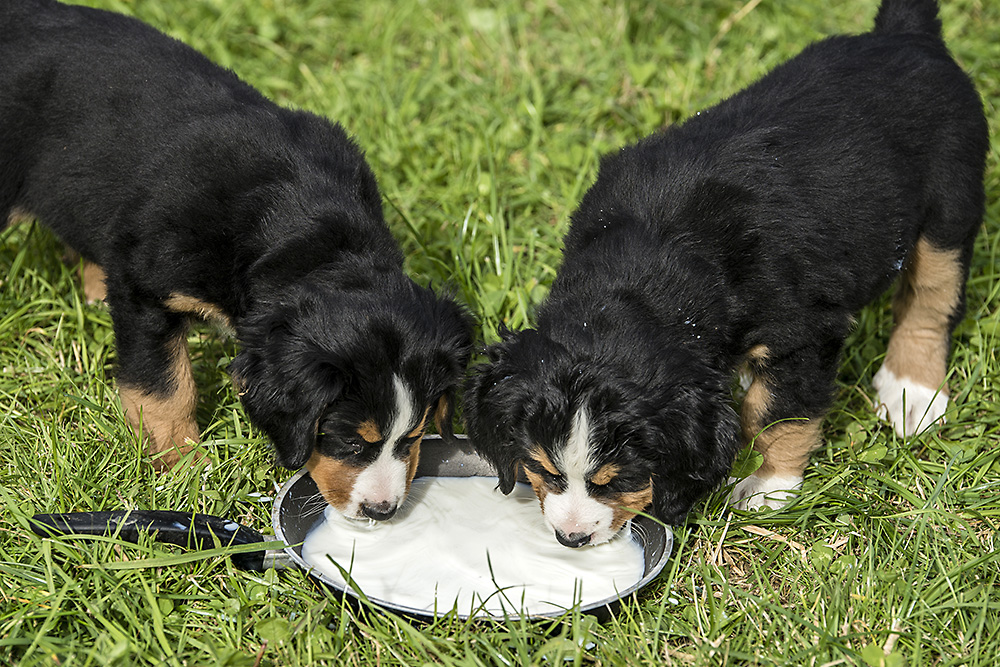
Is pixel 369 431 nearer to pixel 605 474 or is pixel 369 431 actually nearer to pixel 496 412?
pixel 496 412

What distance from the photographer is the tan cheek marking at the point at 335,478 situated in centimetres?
327

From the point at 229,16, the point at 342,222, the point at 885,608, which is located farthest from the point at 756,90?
the point at 229,16

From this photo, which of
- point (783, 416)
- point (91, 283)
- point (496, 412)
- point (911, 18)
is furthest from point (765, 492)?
point (91, 283)

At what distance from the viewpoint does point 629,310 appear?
125 inches

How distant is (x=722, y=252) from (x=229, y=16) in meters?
4.27

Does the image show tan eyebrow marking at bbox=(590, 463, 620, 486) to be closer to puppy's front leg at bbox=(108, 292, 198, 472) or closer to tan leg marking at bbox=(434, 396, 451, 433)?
tan leg marking at bbox=(434, 396, 451, 433)

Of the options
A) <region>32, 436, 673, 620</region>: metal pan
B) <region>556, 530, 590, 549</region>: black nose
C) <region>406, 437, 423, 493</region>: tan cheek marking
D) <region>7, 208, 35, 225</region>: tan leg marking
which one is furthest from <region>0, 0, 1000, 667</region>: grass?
<region>406, 437, 423, 493</region>: tan cheek marking

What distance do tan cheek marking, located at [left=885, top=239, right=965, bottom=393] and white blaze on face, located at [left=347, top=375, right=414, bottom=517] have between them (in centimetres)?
232

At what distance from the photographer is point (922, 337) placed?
4375mm

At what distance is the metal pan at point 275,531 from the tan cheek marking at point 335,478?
16 centimetres

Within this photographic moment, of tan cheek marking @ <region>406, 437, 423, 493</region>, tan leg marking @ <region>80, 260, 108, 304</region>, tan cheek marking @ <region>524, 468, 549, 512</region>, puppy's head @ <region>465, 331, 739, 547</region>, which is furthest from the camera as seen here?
tan leg marking @ <region>80, 260, 108, 304</region>

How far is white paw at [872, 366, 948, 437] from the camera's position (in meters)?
4.18

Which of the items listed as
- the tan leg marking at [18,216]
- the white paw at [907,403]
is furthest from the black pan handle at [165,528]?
the white paw at [907,403]

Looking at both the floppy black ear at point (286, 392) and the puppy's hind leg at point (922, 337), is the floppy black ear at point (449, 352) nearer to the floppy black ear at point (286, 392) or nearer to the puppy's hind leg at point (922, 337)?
the floppy black ear at point (286, 392)
